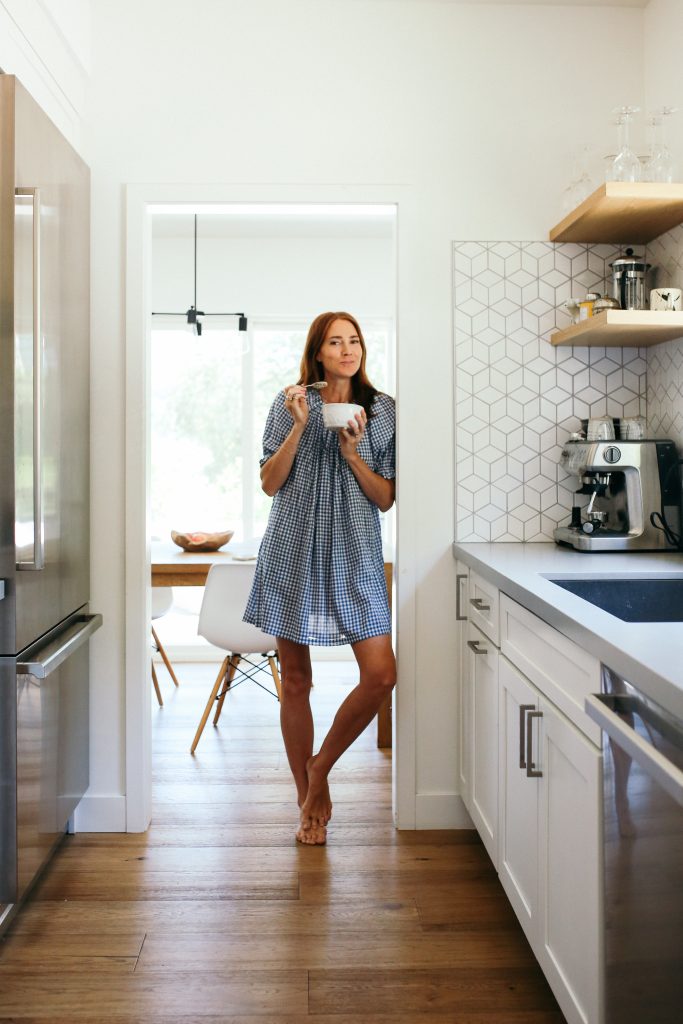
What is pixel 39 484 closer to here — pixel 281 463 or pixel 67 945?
pixel 281 463

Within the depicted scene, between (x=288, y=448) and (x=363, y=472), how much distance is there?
24 cm

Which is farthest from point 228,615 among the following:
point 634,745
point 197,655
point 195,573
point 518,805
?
point 634,745

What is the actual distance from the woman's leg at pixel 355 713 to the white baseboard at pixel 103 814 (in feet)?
1.89

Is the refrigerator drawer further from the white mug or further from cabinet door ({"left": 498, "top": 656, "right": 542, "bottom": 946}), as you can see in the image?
the white mug

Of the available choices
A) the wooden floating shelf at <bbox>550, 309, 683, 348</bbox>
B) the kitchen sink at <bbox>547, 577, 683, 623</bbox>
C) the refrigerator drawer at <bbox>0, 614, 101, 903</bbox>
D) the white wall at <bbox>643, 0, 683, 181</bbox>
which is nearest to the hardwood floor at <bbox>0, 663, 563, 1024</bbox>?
the refrigerator drawer at <bbox>0, 614, 101, 903</bbox>

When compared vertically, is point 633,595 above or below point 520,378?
below

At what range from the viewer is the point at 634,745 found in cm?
107

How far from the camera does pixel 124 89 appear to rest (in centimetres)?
249

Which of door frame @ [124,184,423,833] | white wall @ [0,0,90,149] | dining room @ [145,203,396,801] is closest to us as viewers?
white wall @ [0,0,90,149]

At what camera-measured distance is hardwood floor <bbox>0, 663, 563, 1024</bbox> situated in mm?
1717

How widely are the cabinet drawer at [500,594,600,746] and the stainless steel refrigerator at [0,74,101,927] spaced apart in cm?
110

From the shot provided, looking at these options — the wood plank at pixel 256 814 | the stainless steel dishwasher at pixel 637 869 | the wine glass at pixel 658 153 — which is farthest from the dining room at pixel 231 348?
the stainless steel dishwasher at pixel 637 869

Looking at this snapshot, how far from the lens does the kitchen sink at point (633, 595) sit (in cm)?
190

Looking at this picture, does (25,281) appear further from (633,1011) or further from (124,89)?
(633,1011)
